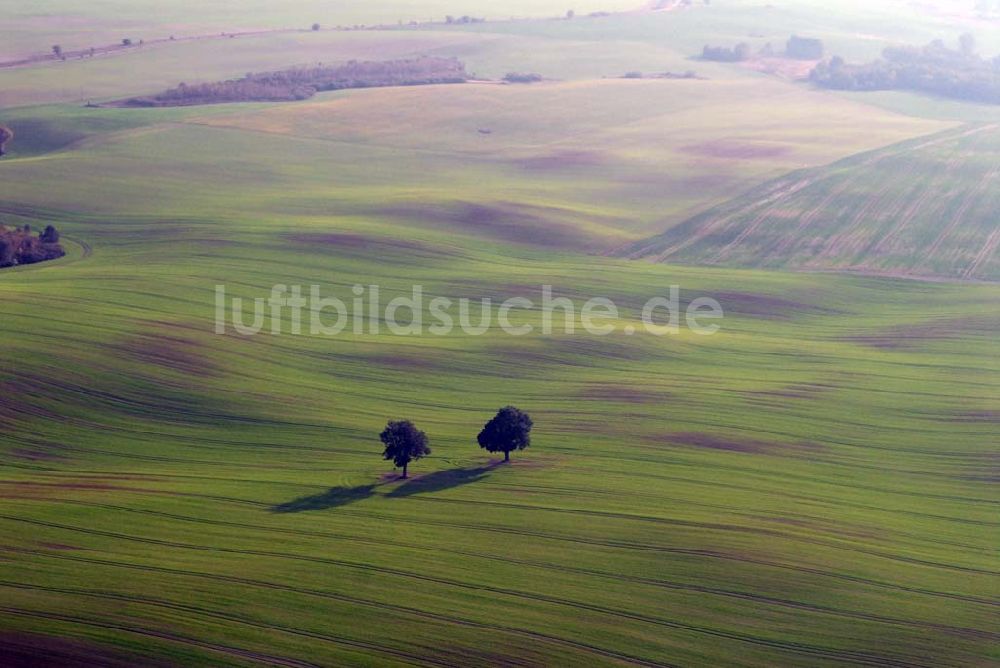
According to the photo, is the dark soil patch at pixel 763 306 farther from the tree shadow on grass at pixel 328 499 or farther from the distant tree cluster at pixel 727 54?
the distant tree cluster at pixel 727 54

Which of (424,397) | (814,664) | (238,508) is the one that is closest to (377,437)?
(424,397)

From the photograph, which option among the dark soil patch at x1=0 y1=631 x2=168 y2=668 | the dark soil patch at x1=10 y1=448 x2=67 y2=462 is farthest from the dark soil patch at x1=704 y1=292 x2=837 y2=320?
the dark soil patch at x1=0 y1=631 x2=168 y2=668

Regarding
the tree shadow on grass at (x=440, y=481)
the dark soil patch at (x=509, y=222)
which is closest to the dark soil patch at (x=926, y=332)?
the dark soil patch at (x=509, y=222)

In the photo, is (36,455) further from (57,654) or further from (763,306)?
(763,306)

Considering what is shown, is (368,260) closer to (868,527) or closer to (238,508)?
(238,508)

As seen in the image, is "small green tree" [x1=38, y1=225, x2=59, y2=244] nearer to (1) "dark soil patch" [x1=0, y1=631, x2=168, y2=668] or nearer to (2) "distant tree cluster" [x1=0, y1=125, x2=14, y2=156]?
(2) "distant tree cluster" [x1=0, y1=125, x2=14, y2=156]

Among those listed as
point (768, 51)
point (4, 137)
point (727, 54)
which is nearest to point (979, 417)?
point (4, 137)

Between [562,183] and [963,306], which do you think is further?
[562,183]
